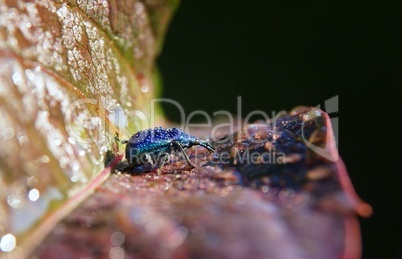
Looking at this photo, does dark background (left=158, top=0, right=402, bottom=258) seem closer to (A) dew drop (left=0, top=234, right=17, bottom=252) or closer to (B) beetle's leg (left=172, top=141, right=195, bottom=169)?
(B) beetle's leg (left=172, top=141, right=195, bottom=169)

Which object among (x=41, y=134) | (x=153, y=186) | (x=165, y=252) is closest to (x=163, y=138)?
(x=153, y=186)

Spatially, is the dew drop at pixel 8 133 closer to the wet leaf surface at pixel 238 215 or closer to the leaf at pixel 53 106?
the leaf at pixel 53 106

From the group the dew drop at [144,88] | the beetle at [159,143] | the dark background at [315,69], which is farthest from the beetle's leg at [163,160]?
the dark background at [315,69]

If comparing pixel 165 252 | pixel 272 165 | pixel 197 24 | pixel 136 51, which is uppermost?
pixel 197 24

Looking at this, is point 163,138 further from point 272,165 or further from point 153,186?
point 272,165

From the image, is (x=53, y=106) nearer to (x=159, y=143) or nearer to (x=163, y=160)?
(x=163, y=160)
